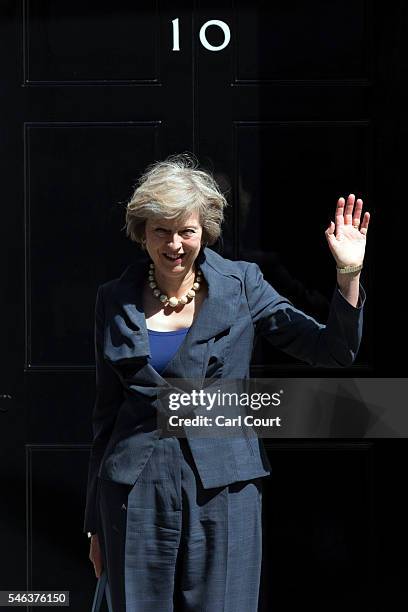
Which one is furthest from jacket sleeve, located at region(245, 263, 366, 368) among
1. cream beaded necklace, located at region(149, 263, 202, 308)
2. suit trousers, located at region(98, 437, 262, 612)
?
suit trousers, located at region(98, 437, 262, 612)

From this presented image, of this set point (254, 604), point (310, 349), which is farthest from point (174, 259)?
point (254, 604)

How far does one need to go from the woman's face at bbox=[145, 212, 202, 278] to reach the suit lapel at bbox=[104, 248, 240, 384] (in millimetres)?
107

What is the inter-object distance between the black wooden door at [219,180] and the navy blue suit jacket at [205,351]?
→ 36.6 inches

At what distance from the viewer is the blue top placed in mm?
3074

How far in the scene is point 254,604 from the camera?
3.16 m

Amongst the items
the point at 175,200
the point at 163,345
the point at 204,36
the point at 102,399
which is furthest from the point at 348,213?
the point at 204,36

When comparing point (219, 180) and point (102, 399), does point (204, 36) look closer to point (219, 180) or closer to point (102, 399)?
point (219, 180)

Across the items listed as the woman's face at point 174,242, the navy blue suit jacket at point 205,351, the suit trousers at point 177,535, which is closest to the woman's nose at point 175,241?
the woman's face at point 174,242

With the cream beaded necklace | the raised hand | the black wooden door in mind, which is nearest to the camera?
the raised hand

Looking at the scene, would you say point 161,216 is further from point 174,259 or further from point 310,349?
point 310,349

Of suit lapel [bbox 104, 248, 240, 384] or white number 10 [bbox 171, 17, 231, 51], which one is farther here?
white number 10 [bbox 171, 17, 231, 51]

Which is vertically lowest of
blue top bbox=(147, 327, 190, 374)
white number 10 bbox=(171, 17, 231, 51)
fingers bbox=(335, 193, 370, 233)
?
blue top bbox=(147, 327, 190, 374)

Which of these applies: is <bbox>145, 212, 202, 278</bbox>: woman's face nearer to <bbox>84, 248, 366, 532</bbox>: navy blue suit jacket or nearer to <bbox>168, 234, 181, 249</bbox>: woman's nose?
<bbox>168, 234, 181, 249</bbox>: woman's nose

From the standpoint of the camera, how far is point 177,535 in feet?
9.85
